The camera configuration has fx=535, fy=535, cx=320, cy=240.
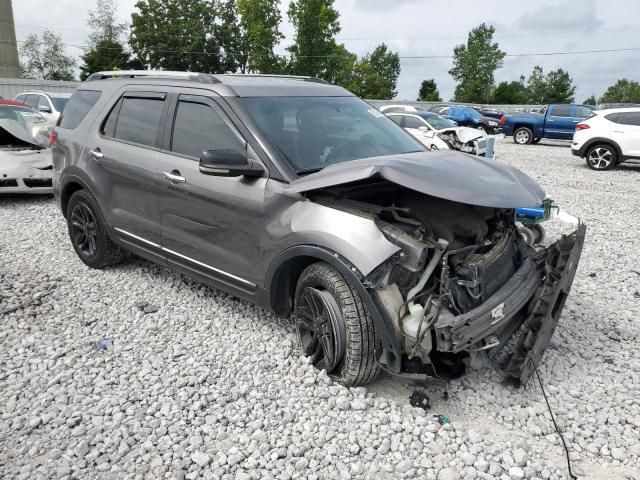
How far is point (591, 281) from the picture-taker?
520cm

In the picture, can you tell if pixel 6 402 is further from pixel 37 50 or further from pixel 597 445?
pixel 37 50

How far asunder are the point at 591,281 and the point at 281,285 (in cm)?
332

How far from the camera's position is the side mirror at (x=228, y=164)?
10.8 ft

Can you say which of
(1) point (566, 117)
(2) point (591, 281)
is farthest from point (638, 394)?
(1) point (566, 117)

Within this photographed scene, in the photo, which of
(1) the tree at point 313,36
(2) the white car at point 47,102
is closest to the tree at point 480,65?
(1) the tree at point 313,36

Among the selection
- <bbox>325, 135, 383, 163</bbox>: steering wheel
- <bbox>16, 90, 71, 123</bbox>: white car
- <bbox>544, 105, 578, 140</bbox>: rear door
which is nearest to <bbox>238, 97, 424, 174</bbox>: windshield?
<bbox>325, 135, 383, 163</bbox>: steering wheel

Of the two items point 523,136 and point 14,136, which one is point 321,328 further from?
point 523,136

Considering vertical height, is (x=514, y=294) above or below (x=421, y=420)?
above

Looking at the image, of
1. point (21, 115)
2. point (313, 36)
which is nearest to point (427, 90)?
point (313, 36)

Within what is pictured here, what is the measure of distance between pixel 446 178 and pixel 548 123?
2033 centimetres

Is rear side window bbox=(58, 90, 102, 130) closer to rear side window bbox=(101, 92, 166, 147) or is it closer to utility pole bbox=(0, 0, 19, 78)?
rear side window bbox=(101, 92, 166, 147)

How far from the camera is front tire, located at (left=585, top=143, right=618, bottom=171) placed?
44.0 ft

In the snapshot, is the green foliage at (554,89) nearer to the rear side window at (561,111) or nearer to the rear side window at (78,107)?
the rear side window at (561,111)

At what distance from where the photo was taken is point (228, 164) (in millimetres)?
3332
